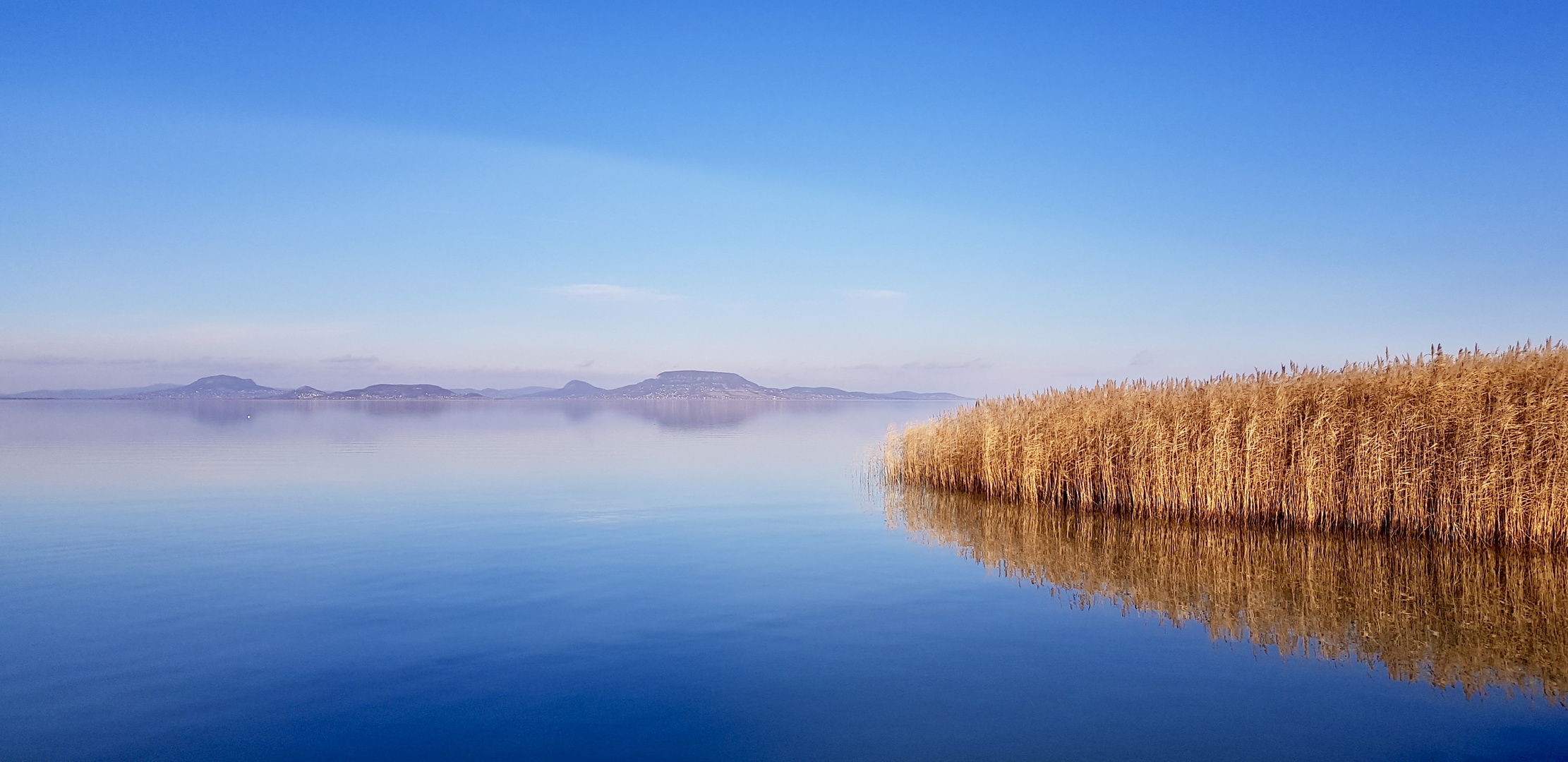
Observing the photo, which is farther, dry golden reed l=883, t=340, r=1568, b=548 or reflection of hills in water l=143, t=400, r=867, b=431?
reflection of hills in water l=143, t=400, r=867, b=431

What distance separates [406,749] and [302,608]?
4.87 m

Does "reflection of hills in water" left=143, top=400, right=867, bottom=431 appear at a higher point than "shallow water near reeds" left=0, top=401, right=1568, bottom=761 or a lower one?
higher

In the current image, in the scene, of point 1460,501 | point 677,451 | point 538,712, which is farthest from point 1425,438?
point 677,451

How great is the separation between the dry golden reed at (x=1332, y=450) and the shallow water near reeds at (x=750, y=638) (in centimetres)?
97

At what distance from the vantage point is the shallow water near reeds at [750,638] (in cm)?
695

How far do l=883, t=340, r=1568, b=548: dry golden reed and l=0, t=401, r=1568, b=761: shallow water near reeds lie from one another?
97cm

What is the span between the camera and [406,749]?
6.61 m

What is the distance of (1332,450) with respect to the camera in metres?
15.3

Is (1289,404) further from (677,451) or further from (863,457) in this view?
(677,451)

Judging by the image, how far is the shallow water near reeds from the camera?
273 inches

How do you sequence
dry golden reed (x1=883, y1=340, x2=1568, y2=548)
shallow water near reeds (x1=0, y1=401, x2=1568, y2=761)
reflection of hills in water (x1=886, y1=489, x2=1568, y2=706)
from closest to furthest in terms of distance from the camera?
shallow water near reeds (x1=0, y1=401, x2=1568, y2=761)
reflection of hills in water (x1=886, y1=489, x2=1568, y2=706)
dry golden reed (x1=883, y1=340, x2=1568, y2=548)

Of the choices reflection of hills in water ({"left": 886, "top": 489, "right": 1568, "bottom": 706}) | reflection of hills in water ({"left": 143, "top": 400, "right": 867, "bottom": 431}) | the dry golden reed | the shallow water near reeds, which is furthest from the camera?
reflection of hills in water ({"left": 143, "top": 400, "right": 867, "bottom": 431})

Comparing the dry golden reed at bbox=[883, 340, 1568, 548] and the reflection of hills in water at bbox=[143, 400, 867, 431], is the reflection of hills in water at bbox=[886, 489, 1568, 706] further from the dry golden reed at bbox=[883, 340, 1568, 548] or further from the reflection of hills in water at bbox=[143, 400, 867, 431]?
the reflection of hills in water at bbox=[143, 400, 867, 431]

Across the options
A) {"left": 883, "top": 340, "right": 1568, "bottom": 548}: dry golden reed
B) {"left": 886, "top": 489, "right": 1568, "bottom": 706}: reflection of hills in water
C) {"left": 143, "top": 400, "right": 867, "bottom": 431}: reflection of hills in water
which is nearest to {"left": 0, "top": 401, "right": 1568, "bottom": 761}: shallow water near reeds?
{"left": 886, "top": 489, "right": 1568, "bottom": 706}: reflection of hills in water
